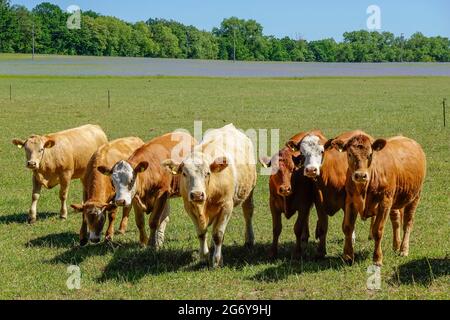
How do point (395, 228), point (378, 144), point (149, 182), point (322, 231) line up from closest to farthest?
point (378, 144), point (322, 231), point (149, 182), point (395, 228)

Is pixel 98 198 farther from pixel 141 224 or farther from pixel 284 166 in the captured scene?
pixel 284 166

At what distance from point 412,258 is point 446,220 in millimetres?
2909

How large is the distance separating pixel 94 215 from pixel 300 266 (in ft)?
10.4

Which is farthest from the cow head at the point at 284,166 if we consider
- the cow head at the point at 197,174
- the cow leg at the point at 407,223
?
the cow leg at the point at 407,223

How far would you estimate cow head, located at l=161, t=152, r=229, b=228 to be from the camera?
25.8ft

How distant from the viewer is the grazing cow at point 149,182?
8.70 m

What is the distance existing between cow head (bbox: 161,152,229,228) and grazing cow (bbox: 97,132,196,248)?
741mm

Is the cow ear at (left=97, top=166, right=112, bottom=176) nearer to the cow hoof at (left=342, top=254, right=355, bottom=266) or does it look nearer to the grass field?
the grass field

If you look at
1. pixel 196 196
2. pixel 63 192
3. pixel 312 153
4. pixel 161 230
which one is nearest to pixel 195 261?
pixel 161 230

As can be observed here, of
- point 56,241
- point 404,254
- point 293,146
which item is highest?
point 293,146

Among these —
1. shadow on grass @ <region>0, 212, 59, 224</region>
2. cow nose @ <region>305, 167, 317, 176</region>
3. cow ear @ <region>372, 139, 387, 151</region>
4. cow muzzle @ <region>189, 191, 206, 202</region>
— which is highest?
cow ear @ <region>372, 139, 387, 151</region>

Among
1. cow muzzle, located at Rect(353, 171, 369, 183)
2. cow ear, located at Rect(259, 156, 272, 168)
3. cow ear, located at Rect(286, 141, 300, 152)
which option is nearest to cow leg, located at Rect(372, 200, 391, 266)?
cow muzzle, located at Rect(353, 171, 369, 183)

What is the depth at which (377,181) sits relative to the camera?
816 cm

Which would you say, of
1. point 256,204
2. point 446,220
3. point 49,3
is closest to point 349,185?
point 446,220
